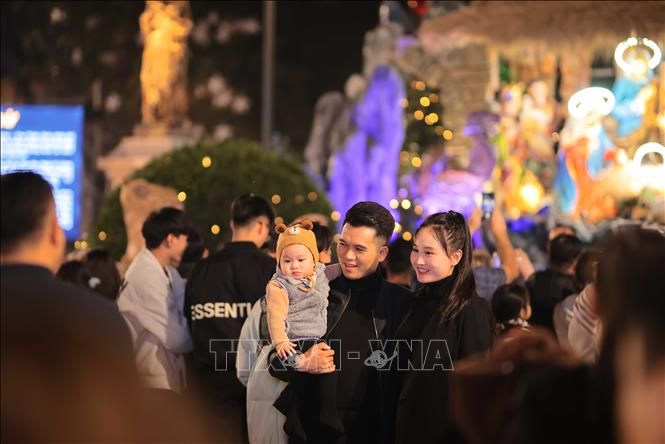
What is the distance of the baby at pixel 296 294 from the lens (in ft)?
16.2

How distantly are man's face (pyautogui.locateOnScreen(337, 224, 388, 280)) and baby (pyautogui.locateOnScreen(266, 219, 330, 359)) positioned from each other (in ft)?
0.60

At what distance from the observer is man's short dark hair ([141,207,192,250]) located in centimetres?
671

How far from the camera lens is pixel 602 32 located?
1162cm

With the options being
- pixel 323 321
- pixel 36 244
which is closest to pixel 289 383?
pixel 323 321

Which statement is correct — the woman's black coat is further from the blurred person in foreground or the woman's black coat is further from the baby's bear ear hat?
the blurred person in foreground

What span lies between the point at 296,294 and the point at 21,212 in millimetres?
2037

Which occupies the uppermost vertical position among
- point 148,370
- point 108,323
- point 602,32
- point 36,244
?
point 602,32

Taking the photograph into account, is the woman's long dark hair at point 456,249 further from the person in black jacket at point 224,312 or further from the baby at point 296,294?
the person in black jacket at point 224,312

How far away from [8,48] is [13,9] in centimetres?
111

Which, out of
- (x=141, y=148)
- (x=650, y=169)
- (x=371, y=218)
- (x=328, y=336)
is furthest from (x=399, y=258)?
(x=141, y=148)

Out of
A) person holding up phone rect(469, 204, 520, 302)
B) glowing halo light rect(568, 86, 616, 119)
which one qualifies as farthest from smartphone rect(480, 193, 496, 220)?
glowing halo light rect(568, 86, 616, 119)

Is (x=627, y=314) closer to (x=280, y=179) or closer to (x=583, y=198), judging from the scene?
(x=280, y=179)

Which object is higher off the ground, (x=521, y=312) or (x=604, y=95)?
(x=604, y=95)

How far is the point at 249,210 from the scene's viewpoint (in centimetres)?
651
